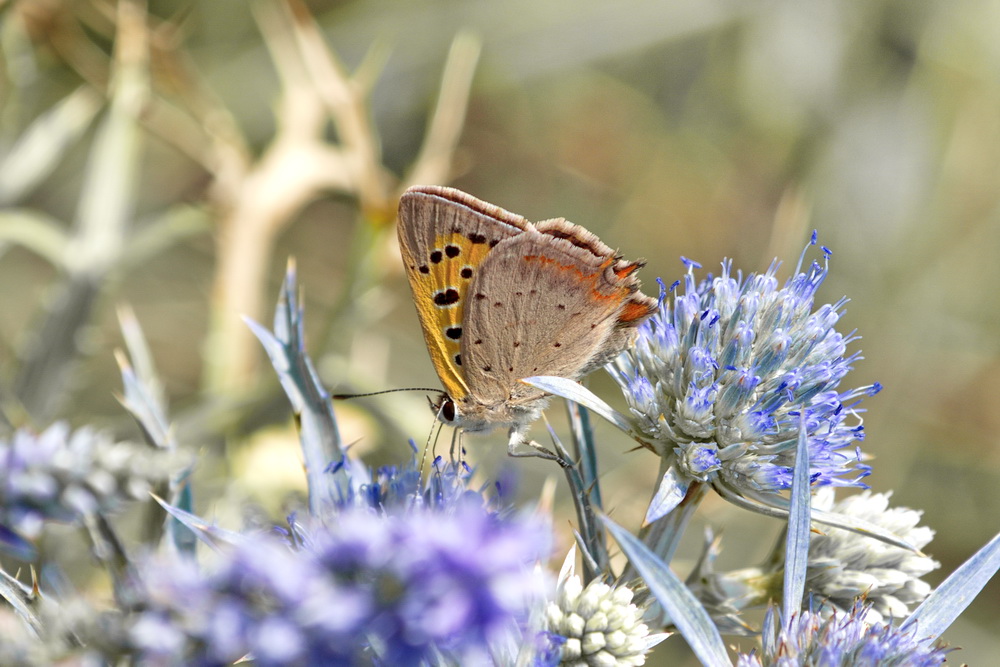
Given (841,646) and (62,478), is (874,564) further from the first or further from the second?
(62,478)

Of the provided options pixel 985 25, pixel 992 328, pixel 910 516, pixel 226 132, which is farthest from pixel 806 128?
pixel 910 516

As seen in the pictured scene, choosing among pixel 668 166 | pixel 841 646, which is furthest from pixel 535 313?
pixel 668 166

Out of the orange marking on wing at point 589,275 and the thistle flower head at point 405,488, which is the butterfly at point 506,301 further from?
the thistle flower head at point 405,488

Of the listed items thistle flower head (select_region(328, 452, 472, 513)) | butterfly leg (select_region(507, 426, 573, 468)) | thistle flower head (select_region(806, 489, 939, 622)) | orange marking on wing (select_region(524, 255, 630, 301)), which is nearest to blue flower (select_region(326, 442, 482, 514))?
thistle flower head (select_region(328, 452, 472, 513))

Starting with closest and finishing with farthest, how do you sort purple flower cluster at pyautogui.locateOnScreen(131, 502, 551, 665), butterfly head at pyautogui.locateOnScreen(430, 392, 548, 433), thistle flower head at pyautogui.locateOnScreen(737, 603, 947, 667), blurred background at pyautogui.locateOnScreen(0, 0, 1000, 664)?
purple flower cluster at pyautogui.locateOnScreen(131, 502, 551, 665)
thistle flower head at pyautogui.locateOnScreen(737, 603, 947, 667)
butterfly head at pyautogui.locateOnScreen(430, 392, 548, 433)
blurred background at pyautogui.locateOnScreen(0, 0, 1000, 664)

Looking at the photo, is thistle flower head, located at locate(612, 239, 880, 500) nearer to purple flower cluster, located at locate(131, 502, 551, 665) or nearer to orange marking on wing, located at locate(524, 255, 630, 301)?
orange marking on wing, located at locate(524, 255, 630, 301)

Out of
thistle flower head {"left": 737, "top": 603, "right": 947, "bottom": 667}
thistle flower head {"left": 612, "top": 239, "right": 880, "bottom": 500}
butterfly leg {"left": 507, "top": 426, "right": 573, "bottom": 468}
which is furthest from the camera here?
butterfly leg {"left": 507, "top": 426, "right": 573, "bottom": 468}

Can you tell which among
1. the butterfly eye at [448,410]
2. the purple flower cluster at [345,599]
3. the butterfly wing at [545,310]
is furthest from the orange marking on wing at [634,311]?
the purple flower cluster at [345,599]
